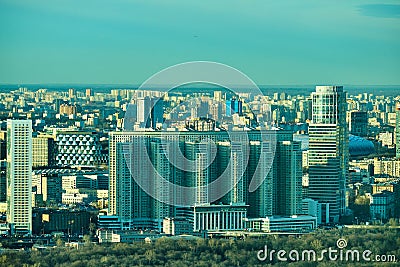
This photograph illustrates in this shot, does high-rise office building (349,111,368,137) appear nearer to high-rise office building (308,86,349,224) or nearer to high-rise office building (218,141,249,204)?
high-rise office building (308,86,349,224)

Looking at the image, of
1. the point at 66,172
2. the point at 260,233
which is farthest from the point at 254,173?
the point at 66,172

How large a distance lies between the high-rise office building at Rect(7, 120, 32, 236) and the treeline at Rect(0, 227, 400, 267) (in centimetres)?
212

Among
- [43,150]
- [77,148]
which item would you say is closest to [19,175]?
[43,150]

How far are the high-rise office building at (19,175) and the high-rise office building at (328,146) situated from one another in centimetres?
276

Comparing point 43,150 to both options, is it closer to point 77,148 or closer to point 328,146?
point 77,148

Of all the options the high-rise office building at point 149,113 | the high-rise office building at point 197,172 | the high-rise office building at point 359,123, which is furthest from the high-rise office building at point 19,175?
the high-rise office building at point 359,123

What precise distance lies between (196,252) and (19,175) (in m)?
4.17

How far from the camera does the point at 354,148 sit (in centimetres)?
1873

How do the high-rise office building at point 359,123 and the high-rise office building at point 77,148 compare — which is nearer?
the high-rise office building at point 359,123

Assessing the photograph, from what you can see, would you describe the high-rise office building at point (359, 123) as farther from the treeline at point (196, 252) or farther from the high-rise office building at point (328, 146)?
the treeline at point (196, 252)

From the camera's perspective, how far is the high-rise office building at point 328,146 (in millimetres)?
17188

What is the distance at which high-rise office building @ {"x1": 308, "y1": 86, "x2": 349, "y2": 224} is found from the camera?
1719 cm

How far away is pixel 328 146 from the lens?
17984mm

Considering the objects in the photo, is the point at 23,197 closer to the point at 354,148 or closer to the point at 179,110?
the point at 179,110
